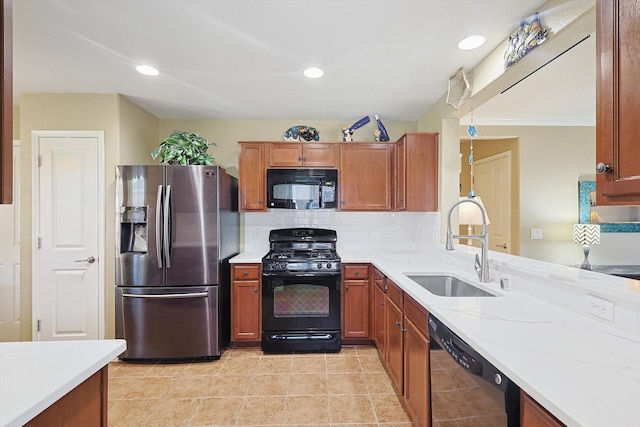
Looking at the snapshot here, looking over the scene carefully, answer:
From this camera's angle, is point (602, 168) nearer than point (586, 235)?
Yes

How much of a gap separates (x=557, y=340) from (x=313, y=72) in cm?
226

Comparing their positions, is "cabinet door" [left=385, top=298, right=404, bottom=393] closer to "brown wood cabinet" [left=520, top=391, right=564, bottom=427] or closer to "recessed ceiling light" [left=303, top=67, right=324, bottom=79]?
→ "brown wood cabinet" [left=520, top=391, right=564, bottom=427]

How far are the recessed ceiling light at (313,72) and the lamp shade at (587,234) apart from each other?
3.20m

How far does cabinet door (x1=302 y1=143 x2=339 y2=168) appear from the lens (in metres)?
3.38

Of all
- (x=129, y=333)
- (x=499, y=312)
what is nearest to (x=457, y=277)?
(x=499, y=312)

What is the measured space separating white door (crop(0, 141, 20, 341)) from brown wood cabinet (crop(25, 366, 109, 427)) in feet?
10.6

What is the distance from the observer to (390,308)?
2.38 meters

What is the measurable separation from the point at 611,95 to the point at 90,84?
3.49m

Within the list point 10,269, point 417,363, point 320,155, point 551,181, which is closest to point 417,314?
point 417,363

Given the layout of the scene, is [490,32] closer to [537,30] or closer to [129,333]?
[537,30]

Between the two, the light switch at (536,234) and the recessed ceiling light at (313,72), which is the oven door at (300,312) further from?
the light switch at (536,234)

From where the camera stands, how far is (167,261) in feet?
9.04

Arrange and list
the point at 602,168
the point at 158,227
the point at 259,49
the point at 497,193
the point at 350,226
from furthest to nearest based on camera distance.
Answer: the point at 497,193
the point at 350,226
the point at 158,227
the point at 259,49
the point at 602,168

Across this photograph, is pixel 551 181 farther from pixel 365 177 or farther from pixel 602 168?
pixel 602 168
